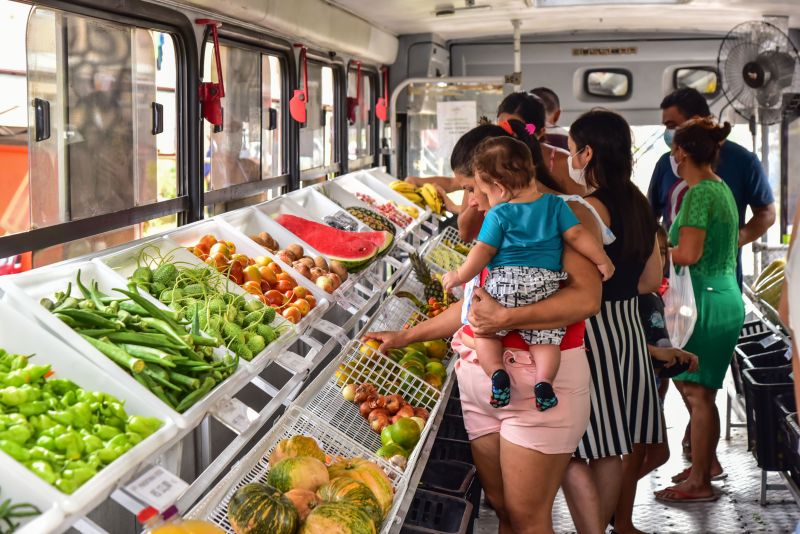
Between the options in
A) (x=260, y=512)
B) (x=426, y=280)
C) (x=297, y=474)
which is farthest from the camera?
(x=426, y=280)

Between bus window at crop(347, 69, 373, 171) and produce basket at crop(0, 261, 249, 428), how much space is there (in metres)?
5.10

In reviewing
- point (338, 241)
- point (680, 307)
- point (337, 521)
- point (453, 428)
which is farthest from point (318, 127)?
point (337, 521)

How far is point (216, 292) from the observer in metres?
3.47

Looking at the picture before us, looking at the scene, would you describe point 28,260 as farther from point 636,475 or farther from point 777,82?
point 777,82

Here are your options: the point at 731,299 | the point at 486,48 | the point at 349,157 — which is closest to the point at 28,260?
the point at 731,299

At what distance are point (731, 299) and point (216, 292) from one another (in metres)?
2.73

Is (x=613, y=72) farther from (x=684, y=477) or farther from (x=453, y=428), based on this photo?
(x=453, y=428)

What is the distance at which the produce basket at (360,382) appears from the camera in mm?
3539

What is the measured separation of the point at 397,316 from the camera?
16.0ft

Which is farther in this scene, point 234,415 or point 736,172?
point 736,172

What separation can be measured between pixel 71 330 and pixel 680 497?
370 centimetres

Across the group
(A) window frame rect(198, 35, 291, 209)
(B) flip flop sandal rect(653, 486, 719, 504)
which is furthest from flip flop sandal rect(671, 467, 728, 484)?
(A) window frame rect(198, 35, 291, 209)

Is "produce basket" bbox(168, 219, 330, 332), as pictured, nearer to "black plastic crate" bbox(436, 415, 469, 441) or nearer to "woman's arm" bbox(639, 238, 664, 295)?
"black plastic crate" bbox(436, 415, 469, 441)

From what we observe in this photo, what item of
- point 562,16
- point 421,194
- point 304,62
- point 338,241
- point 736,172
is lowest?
point 338,241
